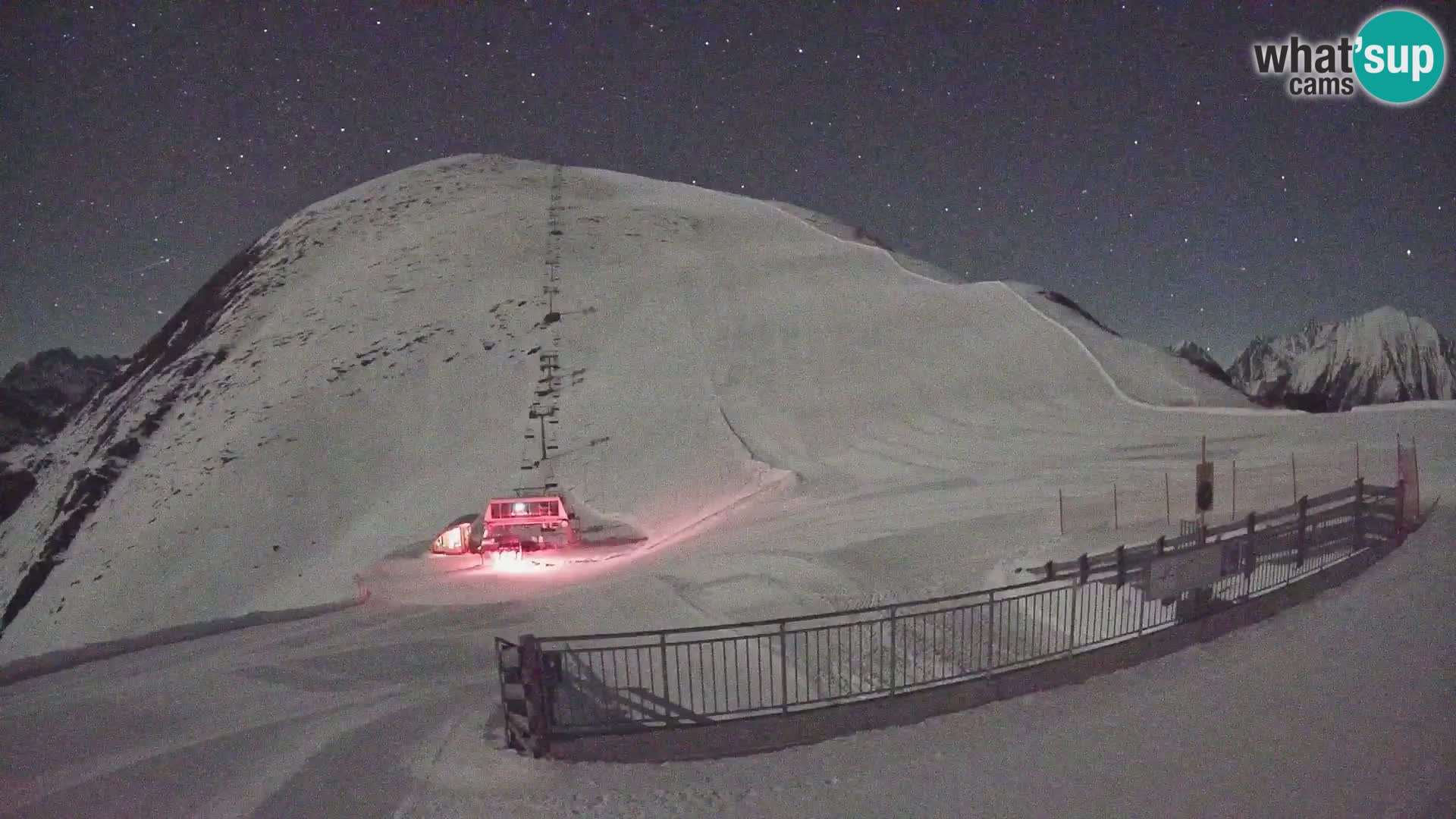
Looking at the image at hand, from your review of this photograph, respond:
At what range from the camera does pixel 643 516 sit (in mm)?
34531

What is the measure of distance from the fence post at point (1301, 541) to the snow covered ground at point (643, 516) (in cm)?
86

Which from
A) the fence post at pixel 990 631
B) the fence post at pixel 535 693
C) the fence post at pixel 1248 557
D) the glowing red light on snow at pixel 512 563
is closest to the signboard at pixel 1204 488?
the fence post at pixel 1248 557

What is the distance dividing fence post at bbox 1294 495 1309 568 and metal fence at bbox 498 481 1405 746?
0.9 inches

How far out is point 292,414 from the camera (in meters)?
48.3

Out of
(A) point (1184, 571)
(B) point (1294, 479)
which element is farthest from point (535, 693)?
(B) point (1294, 479)

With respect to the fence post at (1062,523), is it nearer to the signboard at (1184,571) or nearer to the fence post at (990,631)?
the fence post at (990,631)

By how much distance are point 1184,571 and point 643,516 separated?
26.1 metres

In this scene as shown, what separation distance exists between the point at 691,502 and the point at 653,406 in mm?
11106

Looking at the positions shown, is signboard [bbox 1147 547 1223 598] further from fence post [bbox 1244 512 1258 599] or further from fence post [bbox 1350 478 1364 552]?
fence post [bbox 1350 478 1364 552]

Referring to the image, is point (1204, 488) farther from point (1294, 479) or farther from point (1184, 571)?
point (1294, 479)

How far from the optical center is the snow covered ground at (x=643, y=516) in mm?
7508

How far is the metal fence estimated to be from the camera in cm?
852

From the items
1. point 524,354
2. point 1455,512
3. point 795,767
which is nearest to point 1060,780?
point 795,767

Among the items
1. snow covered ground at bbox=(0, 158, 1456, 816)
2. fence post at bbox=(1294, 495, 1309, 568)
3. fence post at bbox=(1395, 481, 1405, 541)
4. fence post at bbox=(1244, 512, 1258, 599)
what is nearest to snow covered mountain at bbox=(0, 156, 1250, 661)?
snow covered ground at bbox=(0, 158, 1456, 816)
